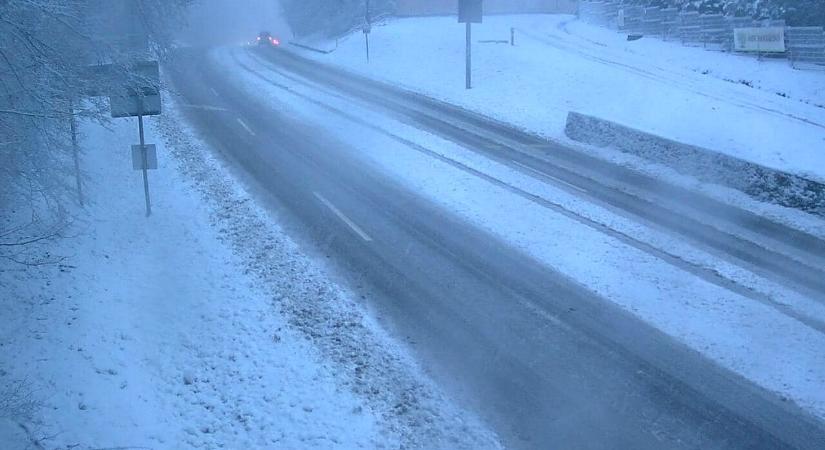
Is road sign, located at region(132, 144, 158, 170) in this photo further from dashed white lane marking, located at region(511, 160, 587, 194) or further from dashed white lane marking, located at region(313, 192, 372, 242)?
dashed white lane marking, located at region(511, 160, 587, 194)

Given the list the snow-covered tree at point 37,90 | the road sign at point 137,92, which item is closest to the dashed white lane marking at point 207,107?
the snow-covered tree at point 37,90

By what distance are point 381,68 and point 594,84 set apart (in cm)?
1279

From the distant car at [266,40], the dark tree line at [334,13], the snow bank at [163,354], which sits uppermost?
the dark tree line at [334,13]

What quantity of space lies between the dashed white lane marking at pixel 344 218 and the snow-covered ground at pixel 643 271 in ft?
7.36

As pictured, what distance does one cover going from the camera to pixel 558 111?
23.2m

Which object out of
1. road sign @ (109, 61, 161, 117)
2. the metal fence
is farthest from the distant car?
road sign @ (109, 61, 161, 117)

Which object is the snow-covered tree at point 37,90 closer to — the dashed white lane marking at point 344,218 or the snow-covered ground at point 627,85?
the dashed white lane marking at point 344,218

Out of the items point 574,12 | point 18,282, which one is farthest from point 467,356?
point 574,12

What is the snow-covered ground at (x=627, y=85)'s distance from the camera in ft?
58.5

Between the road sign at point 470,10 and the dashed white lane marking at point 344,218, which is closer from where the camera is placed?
the dashed white lane marking at point 344,218

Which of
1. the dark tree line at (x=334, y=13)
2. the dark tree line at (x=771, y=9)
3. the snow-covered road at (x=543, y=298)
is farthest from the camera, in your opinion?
the dark tree line at (x=334, y=13)

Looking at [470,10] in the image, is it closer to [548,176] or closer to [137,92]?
[548,176]

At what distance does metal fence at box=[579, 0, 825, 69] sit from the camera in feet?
86.7

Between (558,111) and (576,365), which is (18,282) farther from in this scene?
(558,111)
